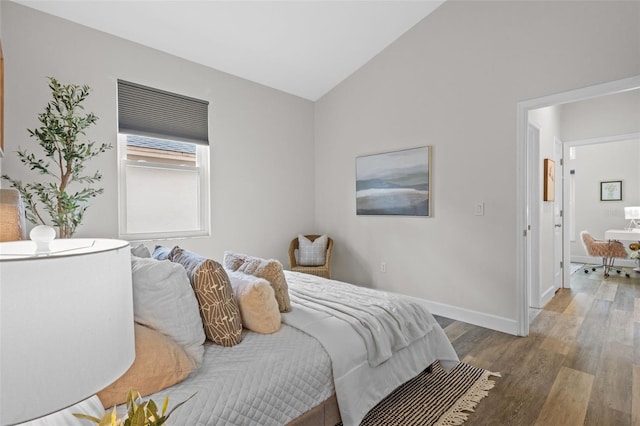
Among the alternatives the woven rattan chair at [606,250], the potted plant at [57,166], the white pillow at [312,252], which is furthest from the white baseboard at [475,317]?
the woven rattan chair at [606,250]

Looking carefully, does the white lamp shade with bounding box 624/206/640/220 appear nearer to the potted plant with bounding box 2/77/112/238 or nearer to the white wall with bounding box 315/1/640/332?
the white wall with bounding box 315/1/640/332

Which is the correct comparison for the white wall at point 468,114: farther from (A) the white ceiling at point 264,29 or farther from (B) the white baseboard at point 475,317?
(A) the white ceiling at point 264,29

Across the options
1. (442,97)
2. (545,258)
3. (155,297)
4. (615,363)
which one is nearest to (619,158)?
(545,258)

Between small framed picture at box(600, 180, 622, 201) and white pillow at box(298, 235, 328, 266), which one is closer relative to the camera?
white pillow at box(298, 235, 328, 266)

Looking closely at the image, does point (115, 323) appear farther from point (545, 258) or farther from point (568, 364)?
point (545, 258)

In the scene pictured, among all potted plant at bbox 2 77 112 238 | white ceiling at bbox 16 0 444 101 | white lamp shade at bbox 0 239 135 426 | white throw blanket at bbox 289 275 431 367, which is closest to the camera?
white lamp shade at bbox 0 239 135 426

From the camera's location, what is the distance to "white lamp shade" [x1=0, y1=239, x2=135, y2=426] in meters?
0.48

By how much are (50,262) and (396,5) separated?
3893 mm

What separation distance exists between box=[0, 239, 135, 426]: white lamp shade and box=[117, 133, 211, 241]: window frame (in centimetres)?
300

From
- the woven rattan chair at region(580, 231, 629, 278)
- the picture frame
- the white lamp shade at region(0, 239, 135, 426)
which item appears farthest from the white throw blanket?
the woven rattan chair at region(580, 231, 629, 278)

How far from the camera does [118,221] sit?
3.15m

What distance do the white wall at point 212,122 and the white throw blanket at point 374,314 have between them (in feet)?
6.28

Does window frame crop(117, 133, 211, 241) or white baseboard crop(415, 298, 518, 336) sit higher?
window frame crop(117, 133, 211, 241)

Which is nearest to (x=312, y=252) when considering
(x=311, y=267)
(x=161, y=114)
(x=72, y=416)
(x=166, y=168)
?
(x=311, y=267)
